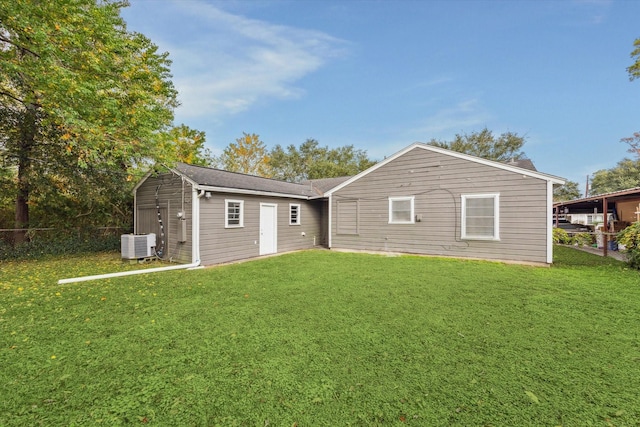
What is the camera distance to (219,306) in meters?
4.55

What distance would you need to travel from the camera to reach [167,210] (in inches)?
367

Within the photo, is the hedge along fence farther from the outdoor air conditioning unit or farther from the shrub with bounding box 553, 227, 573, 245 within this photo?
the shrub with bounding box 553, 227, 573, 245

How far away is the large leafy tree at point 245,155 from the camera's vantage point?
27078mm

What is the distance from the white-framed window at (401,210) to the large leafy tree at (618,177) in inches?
1476

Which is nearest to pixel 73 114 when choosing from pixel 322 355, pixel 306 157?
pixel 322 355

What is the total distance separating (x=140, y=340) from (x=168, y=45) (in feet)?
49.8

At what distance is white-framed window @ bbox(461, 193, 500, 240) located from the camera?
8711 millimetres

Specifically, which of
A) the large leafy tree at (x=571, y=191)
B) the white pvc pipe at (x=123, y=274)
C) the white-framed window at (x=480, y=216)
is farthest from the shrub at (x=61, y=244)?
the large leafy tree at (x=571, y=191)

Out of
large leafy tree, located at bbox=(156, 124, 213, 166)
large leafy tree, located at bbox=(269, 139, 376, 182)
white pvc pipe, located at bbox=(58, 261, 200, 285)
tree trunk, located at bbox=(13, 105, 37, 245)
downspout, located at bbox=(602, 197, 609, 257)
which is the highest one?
large leafy tree, located at bbox=(269, 139, 376, 182)

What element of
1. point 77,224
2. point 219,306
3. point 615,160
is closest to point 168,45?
point 77,224

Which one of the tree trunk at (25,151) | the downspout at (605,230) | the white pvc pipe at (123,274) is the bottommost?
the white pvc pipe at (123,274)

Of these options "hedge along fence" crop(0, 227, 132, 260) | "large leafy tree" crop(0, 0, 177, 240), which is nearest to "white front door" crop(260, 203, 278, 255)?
"large leafy tree" crop(0, 0, 177, 240)

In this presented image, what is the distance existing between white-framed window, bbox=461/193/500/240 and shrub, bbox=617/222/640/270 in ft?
10.7

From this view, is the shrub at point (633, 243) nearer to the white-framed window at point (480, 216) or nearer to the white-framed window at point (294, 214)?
the white-framed window at point (480, 216)
